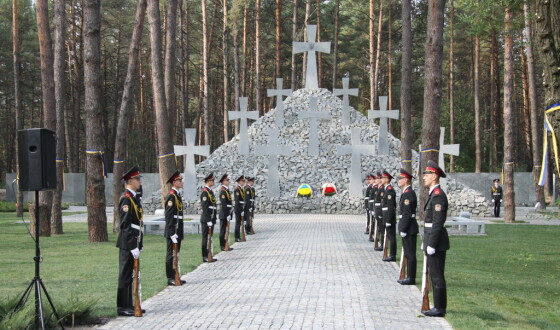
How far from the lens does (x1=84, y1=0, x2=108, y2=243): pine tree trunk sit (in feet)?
56.7

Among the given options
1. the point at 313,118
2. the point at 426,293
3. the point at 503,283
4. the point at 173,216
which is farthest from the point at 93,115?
the point at 313,118

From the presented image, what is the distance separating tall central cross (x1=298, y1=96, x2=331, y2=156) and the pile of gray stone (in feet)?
4.60

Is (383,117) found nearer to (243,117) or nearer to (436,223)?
(243,117)

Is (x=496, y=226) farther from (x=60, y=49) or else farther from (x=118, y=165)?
(x=60, y=49)

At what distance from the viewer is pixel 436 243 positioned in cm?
823

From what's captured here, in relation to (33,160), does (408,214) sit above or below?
below

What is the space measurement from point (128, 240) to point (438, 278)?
405 cm

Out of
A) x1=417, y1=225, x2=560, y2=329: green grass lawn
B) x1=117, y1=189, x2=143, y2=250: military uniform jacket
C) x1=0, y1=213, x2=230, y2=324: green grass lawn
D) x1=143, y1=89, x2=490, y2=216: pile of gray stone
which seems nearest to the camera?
x1=417, y1=225, x2=560, y2=329: green grass lawn

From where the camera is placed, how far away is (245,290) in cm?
999

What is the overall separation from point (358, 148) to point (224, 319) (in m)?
22.8

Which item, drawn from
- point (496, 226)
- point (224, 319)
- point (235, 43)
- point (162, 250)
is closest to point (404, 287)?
point (224, 319)

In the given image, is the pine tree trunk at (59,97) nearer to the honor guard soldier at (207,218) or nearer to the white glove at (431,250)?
the honor guard soldier at (207,218)

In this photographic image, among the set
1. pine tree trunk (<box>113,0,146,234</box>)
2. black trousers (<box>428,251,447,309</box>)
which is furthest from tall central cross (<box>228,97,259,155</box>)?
black trousers (<box>428,251,447,309</box>)

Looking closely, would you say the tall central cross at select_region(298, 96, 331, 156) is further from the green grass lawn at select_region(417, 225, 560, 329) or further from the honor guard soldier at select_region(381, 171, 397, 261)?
the honor guard soldier at select_region(381, 171, 397, 261)
